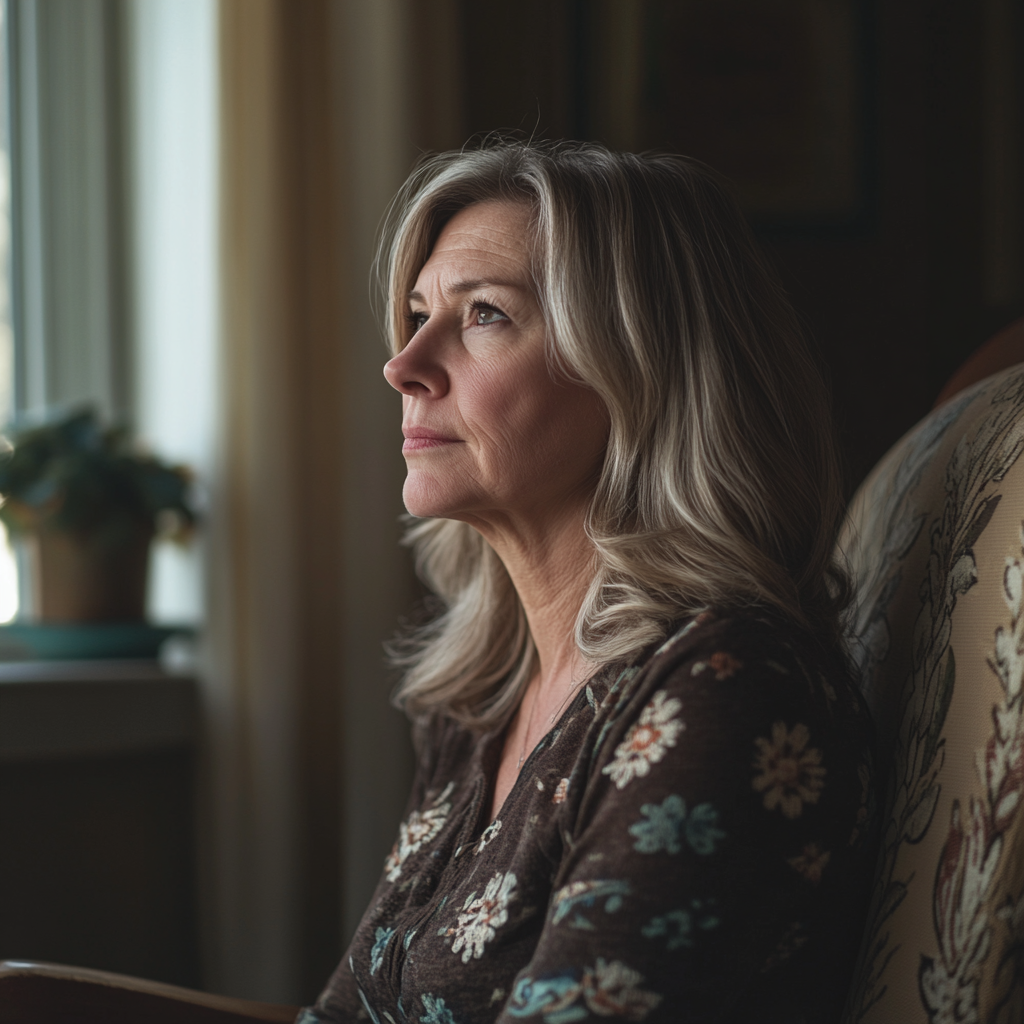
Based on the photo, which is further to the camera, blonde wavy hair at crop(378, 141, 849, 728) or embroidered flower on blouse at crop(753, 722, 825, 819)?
blonde wavy hair at crop(378, 141, 849, 728)

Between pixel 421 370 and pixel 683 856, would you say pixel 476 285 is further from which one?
pixel 683 856

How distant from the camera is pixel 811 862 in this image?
0.70 meters

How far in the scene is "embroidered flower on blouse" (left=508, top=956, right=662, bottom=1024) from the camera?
0.65 metres

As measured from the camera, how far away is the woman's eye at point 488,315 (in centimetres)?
94

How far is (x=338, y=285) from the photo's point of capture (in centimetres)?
165

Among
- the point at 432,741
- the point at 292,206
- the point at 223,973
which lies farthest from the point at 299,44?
the point at 223,973

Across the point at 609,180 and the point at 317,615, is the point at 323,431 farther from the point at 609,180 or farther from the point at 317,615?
the point at 609,180

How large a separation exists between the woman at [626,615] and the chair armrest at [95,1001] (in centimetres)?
11

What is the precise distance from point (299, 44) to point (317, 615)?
3.01 feet

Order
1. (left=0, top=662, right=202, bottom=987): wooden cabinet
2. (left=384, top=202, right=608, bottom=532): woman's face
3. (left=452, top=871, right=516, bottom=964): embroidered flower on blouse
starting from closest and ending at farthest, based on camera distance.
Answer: (left=452, top=871, right=516, bottom=964): embroidered flower on blouse
(left=384, top=202, right=608, bottom=532): woman's face
(left=0, top=662, right=202, bottom=987): wooden cabinet

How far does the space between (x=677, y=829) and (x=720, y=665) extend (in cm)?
12

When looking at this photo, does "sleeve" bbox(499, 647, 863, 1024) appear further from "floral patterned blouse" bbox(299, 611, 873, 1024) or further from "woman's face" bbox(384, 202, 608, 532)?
"woman's face" bbox(384, 202, 608, 532)

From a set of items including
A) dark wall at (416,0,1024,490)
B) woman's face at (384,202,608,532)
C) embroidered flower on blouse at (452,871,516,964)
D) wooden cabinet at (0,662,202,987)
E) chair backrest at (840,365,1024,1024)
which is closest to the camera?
chair backrest at (840,365,1024,1024)

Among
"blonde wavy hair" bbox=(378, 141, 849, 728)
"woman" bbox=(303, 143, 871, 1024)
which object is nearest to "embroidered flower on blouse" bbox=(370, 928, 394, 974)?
"woman" bbox=(303, 143, 871, 1024)
